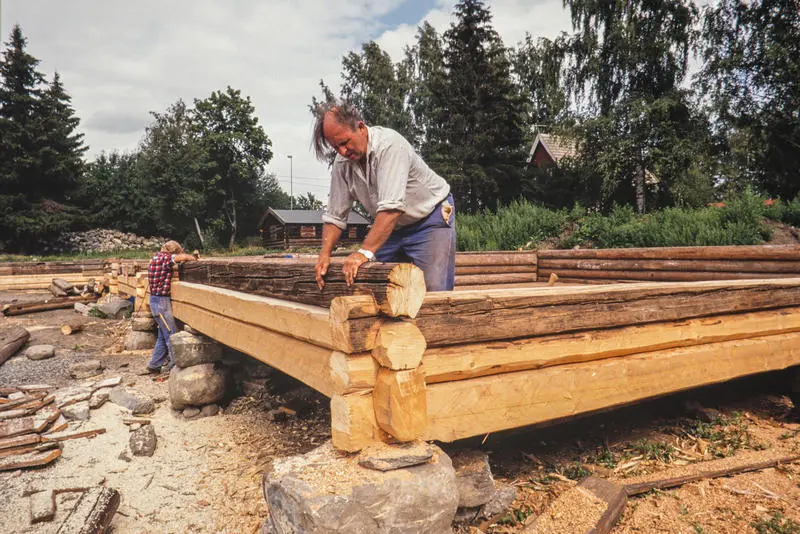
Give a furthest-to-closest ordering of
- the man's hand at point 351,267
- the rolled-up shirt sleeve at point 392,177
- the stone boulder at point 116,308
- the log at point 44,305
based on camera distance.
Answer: the log at point 44,305 → the stone boulder at point 116,308 → the rolled-up shirt sleeve at point 392,177 → the man's hand at point 351,267

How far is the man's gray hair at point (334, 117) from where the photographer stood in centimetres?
261

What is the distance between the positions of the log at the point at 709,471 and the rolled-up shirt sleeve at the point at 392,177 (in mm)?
2005

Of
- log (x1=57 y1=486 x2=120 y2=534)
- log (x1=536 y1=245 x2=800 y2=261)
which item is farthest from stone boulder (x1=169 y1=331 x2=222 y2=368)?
log (x1=536 y1=245 x2=800 y2=261)

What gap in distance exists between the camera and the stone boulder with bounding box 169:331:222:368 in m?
4.55

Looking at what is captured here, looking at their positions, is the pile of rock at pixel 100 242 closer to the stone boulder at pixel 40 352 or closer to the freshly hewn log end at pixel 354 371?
the stone boulder at pixel 40 352

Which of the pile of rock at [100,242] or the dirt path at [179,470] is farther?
the pile of rock at [100,242]

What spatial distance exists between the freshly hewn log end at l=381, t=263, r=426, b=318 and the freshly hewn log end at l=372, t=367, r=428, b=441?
269 mm

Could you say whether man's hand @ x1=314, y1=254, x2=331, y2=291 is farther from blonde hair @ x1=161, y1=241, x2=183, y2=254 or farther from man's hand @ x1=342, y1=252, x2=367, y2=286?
blonde hair @ x1=161, y1=241, x2=183, y2=254

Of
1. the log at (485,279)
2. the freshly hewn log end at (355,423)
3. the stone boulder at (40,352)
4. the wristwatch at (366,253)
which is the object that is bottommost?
the stone boulder at (40,352)

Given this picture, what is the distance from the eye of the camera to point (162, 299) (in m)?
6.05

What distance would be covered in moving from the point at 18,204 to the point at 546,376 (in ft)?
120

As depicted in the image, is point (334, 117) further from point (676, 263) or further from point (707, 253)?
point (676, 263)

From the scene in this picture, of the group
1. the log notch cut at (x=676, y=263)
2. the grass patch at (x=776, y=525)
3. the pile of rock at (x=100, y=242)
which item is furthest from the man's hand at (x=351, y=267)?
the pile of rock at (x=100, y=242)

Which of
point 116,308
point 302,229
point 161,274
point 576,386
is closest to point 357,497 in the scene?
point 576,386
